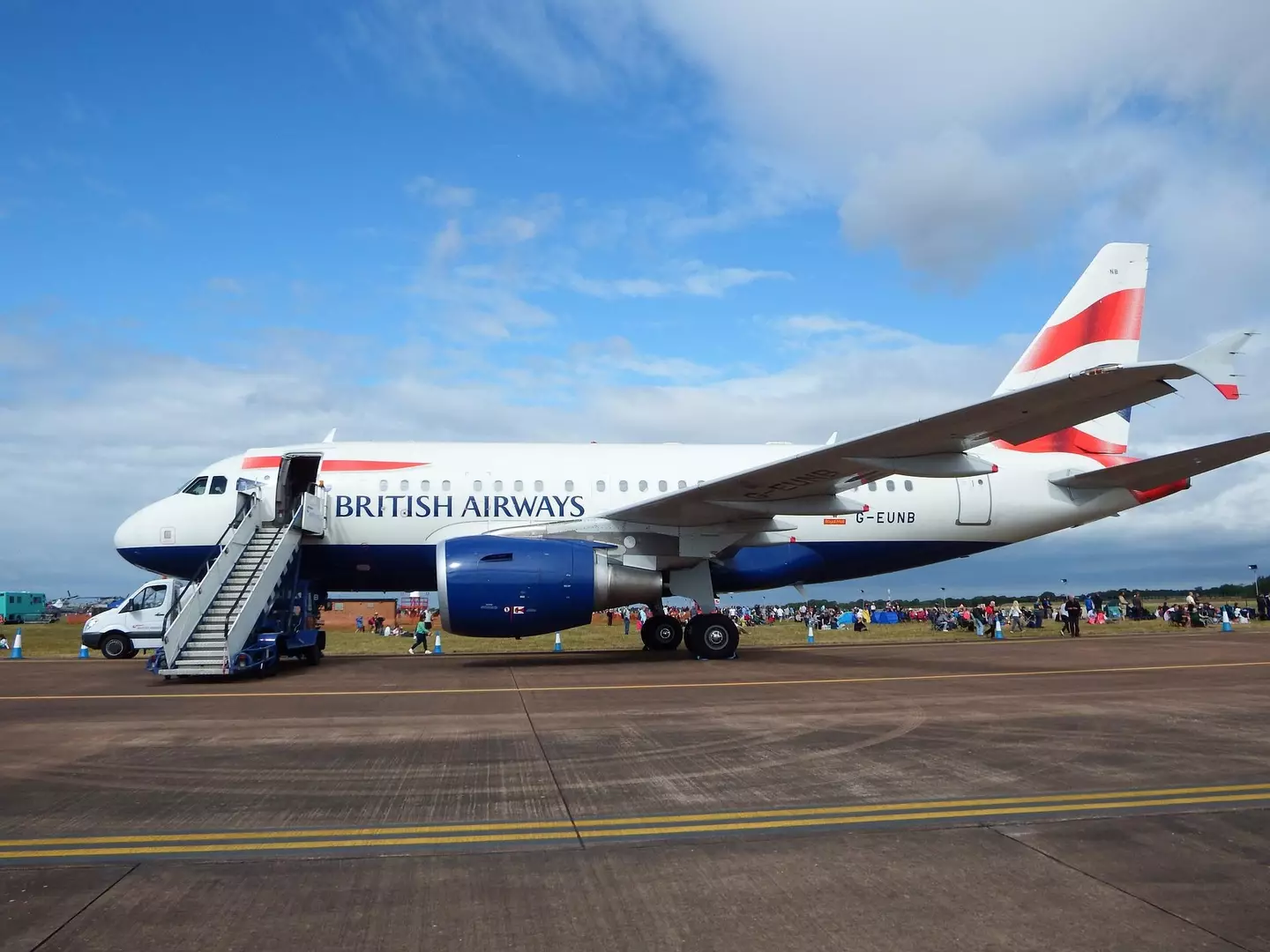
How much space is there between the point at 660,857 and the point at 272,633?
1153cm

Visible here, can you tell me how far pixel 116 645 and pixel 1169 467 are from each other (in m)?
23.1

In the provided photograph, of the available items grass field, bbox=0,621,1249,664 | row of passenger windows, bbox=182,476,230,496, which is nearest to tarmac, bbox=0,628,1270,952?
row of passenger windows, bbox=182,476,230,496

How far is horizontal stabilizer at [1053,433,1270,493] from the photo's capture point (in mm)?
13078

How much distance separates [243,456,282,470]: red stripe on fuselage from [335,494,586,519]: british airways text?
157 centimetres

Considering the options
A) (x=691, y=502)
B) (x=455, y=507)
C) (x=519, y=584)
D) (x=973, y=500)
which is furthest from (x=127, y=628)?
(x=973, y=500)

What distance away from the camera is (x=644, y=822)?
4898mm

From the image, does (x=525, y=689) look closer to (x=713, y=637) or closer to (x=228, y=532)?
(x=713, y=637)

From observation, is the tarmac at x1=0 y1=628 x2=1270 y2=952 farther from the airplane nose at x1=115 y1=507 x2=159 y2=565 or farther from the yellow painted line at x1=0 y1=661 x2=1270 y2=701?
the airplane nose at x1=115 y1=507 x2=159 y2=565

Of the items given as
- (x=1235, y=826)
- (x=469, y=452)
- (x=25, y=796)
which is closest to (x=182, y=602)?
(x=469, y=452)

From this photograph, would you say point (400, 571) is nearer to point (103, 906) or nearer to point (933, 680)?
point (933, 680)

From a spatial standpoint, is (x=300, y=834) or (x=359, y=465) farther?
(x=359, y=465)

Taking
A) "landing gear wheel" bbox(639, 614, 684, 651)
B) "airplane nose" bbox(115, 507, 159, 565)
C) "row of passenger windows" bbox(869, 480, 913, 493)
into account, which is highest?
"row of passenger windows" bbox(869, 480, 913, 493)

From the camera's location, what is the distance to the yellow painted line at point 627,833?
4461 mm

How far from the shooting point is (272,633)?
14.1 meters
